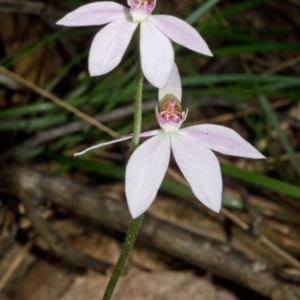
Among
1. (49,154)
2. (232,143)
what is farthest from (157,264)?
(232,143)

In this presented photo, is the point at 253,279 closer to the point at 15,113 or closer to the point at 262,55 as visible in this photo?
the point at 15,113

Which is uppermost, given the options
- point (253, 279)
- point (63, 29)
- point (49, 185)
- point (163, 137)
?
point (163, 137)

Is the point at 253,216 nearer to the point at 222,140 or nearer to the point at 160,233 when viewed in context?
the point at 160,233

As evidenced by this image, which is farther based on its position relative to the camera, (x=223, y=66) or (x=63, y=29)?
(x=223, y=66)

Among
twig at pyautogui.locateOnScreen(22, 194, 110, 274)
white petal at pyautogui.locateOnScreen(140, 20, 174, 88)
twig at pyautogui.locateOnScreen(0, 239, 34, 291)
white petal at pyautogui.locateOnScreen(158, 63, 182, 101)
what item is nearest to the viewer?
white petal at pyautogui.locateOnScreen(140, 20, 174, 88)

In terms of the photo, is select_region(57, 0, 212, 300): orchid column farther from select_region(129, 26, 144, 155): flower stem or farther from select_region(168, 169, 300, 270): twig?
select_region(168, 169, 300, 270): twig

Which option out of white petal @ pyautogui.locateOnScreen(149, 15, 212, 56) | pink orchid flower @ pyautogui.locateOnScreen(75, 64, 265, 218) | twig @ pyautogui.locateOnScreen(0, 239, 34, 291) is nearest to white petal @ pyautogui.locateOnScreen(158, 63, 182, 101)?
pink orchid flower @ pyautogui.locateOnScreen(75, 64, 265, 218)

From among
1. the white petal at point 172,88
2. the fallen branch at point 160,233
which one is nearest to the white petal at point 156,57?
the white petal at point 172,88
